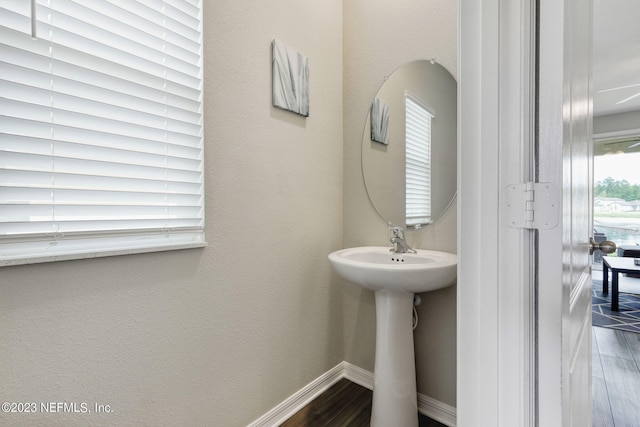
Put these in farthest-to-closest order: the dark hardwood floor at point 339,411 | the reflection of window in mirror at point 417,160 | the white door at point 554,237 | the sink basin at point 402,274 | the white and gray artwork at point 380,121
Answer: the white and gray artwork at point 380,121 → the reflection of window in mirror at point 417,160 → the dark hardwood floor at point 339,411 → the sink basin at point 402,274 → the white door at point 554,237

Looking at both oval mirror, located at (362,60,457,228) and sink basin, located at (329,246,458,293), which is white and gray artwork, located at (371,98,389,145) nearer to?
oval mirror, located at (362,60,457,228)

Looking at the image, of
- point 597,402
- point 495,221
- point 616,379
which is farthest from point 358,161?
point 616,379

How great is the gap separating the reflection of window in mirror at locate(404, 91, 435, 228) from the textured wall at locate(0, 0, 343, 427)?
417mm

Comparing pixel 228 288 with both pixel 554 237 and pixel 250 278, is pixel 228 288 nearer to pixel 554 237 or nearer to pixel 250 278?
pixel 250 278

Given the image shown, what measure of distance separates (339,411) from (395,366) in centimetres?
43

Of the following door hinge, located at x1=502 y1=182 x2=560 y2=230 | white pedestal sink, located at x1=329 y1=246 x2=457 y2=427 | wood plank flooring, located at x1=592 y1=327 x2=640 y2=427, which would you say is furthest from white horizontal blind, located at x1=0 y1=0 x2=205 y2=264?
wood plank flooring, located at x1=592 y1=327 x2=640 y2=427

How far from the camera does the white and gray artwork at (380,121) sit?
66.1 inches

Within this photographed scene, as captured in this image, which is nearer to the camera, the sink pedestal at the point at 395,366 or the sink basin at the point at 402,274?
the sink basin at the point at 402,274

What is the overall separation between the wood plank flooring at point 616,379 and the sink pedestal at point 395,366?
0.93 m

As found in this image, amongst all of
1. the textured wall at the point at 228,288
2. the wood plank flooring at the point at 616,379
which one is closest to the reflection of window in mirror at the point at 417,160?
the textured wall at the point at 228,288

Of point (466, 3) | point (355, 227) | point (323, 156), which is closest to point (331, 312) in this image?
point (355, 227)

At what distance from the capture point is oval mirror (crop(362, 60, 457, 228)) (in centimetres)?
151

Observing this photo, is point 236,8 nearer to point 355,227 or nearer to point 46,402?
point 355,227

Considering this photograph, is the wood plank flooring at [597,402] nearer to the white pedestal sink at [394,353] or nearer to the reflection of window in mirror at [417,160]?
the white pedestal sink at [394,353]
